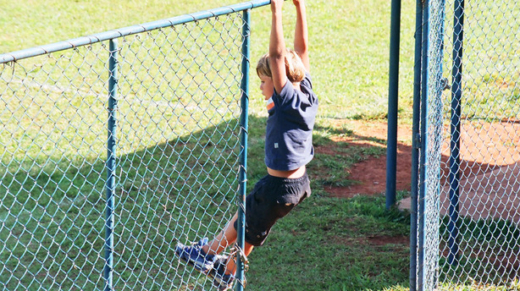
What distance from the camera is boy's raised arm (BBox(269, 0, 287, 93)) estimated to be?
311cm

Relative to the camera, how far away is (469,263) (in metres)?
4.55

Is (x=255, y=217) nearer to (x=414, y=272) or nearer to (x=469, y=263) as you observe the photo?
(x=414, y=272)

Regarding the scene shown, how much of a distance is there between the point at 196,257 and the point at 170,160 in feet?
10.0

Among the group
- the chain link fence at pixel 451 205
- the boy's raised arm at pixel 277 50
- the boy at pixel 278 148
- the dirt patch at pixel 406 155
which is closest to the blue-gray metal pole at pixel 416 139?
the chain link fence at pixel 451 205

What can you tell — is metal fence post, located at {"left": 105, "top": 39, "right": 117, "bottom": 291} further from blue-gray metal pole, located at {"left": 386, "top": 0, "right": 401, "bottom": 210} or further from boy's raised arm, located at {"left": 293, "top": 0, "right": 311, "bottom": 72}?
blue-gray metal pole, located at {"left": 386, "top": 0, "right": 401, "bottom": 210}

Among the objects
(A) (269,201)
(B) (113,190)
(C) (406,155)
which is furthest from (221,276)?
(C) (406,155)

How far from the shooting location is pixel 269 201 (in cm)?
351

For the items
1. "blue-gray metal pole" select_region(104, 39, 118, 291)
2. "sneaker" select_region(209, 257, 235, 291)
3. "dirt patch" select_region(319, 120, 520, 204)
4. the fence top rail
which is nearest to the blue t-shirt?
the fence top rail

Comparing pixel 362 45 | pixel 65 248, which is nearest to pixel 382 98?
pixel 362 45

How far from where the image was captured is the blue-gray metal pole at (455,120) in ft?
14.0

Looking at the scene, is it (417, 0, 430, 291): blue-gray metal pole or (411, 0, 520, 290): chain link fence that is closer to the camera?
(417, 0, 430, 291): blue-gray metal pole

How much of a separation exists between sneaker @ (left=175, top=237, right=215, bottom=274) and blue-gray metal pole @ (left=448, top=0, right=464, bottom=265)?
181cm

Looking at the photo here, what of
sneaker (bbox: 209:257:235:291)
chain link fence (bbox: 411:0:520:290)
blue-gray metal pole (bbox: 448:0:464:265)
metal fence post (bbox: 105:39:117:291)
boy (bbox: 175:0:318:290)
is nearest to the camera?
metal fence post (bbox: 105:39:117:291)

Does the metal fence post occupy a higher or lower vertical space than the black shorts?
higher
